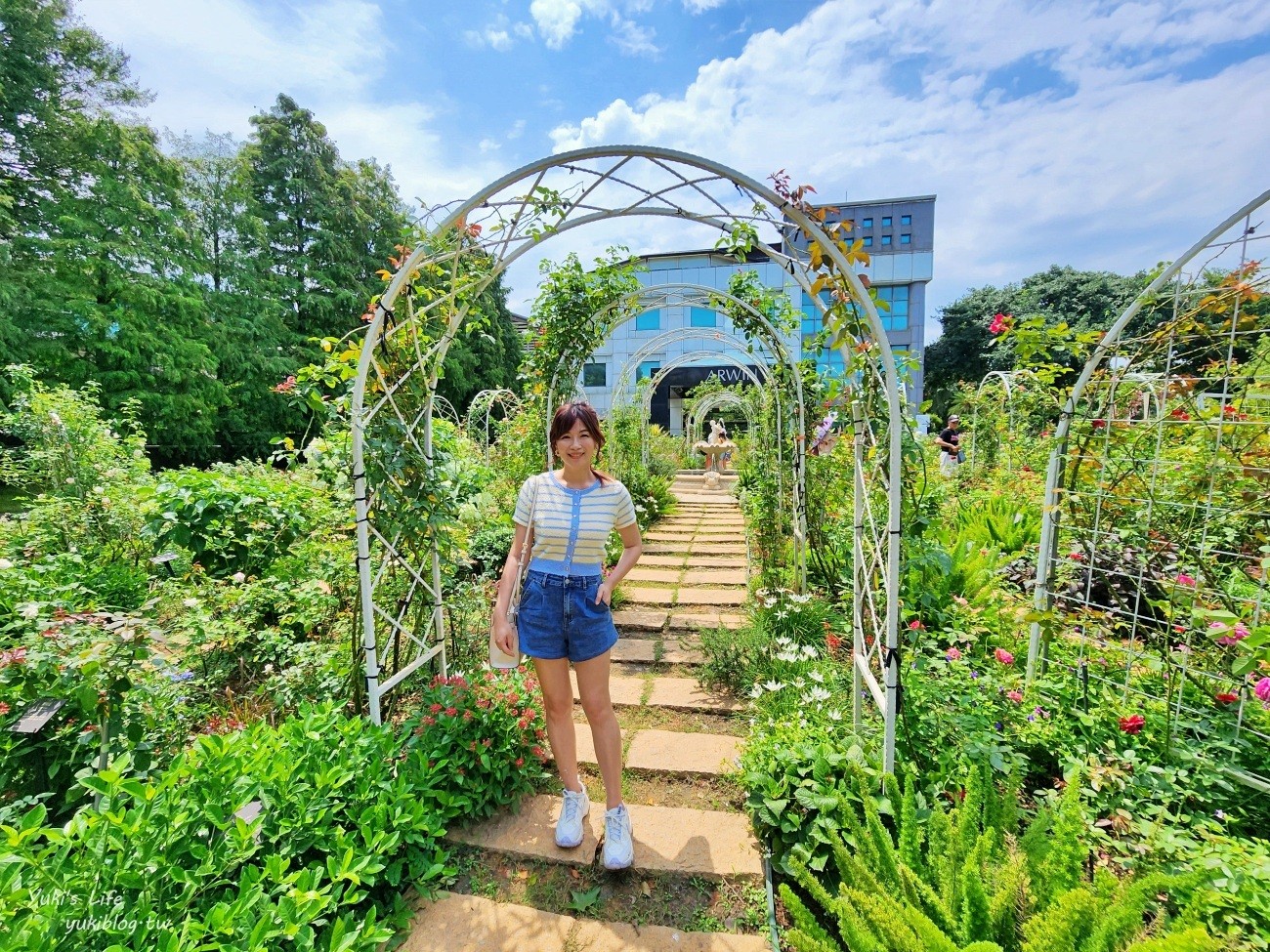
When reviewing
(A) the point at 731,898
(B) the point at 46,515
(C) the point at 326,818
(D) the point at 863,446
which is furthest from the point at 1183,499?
(B) the point at 46,515

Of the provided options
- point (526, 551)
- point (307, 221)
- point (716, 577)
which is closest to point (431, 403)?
point (526, 551)

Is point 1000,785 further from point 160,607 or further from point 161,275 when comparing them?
point 161,275

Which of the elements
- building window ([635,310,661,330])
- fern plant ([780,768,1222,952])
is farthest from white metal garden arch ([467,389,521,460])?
building window ([635,310,661,330])

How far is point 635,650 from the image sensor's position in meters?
3.45

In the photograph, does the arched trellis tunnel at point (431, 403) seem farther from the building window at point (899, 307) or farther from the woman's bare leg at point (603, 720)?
the building window at point (899, 307)

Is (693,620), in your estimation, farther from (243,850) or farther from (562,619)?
(243,850)

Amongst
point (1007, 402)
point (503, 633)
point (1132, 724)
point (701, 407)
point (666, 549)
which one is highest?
point (701, 407)

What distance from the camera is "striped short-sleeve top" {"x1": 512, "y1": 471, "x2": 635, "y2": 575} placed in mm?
1827

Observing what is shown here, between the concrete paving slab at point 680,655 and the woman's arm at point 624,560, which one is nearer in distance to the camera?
the woman's arm at point 624,560

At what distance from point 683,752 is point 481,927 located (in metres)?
1.09

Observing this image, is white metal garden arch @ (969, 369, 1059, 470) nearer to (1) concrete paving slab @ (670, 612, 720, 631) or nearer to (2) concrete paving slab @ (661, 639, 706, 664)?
(1) concrete paving slab @ (670, 612, 720, 631)

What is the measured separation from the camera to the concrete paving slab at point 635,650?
10.9 feet

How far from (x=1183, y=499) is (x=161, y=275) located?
16070 mm

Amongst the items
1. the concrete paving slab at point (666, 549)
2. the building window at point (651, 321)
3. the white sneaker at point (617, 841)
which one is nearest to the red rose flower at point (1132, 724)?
the white sneaker at point (617, 841)
